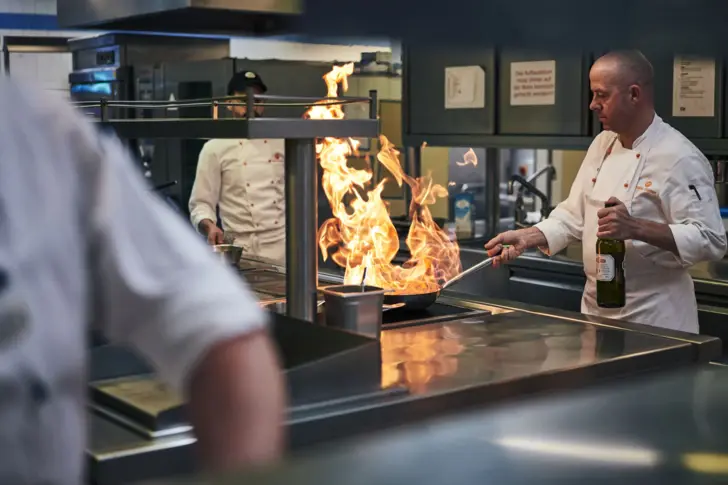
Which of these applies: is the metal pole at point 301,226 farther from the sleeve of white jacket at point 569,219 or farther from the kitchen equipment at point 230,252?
the sleeve of white jacket at point 569,219

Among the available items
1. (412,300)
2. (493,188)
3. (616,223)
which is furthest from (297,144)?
(493,188)

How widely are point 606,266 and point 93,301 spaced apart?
8.06ft

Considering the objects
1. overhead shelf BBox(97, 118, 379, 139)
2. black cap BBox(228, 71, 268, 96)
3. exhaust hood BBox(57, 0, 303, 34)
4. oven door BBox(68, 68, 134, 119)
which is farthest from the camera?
oven door BBox(68, 68, 134, 119)

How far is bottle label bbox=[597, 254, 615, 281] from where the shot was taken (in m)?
2.95

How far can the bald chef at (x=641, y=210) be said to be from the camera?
9.68ft

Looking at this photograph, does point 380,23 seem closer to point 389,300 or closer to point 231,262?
point 389,300

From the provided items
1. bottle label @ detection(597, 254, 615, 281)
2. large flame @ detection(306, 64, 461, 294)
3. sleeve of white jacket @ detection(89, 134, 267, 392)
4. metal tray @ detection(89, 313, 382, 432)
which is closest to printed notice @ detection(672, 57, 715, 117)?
bottle label @ detection(597, 254, 615, 281)

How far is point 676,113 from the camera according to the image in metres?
3.99

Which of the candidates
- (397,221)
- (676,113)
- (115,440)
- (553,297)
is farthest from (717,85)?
(115,440)

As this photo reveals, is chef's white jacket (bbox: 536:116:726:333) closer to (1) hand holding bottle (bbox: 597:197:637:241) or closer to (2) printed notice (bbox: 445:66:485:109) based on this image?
(1) hand holding bottle (bbox: 597:197:637:241)

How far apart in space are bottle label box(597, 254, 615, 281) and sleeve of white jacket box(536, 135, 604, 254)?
0.29 meters

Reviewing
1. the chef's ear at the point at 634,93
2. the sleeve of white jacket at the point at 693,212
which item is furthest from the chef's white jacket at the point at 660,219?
the chef's ear at the point at 634,93

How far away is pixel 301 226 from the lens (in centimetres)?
198

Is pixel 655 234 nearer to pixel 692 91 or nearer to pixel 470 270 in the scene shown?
pixel 470 270
